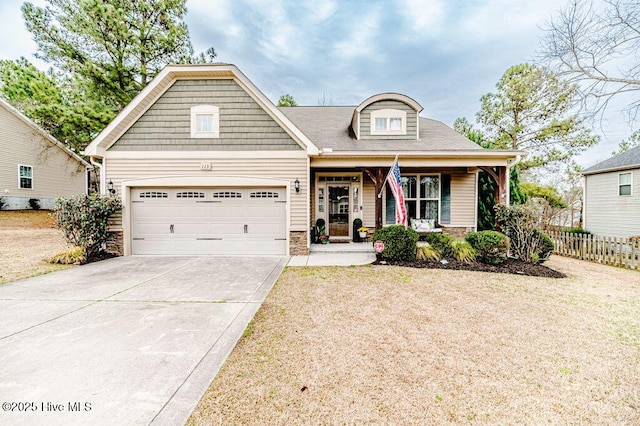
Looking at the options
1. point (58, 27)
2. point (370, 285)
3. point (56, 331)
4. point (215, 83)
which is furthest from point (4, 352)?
point (58, 27)

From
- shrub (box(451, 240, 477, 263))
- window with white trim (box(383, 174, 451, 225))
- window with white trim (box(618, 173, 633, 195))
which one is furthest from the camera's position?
window with white trim (box(618, 173, 633, 195))

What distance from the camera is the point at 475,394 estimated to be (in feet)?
7.36

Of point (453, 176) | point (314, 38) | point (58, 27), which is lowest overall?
point (453, 176)

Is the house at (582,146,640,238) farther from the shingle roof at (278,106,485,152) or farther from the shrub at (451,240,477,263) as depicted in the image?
the shrub at (451,240,477,263)

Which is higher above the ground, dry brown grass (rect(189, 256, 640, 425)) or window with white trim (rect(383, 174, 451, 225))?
window with white trim (rect(383, 174, 451, 225))

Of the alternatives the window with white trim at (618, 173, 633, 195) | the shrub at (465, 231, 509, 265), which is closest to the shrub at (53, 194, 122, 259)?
the shrub at (465, 231, 509, 265)

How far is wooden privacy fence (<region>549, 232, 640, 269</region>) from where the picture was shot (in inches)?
283

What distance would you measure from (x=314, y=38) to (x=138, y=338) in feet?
56.8

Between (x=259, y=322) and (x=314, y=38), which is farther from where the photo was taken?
(x=314, y=38)

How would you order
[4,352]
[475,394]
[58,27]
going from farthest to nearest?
1. [58,27]
2. [4,352]
3. [475,394]

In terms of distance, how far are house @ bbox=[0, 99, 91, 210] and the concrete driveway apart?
1485 cm

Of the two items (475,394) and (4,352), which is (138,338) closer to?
(4,352)

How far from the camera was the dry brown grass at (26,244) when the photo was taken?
6.36 meters

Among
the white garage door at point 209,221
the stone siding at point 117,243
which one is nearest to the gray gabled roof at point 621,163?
the white garage door at point 209,221
